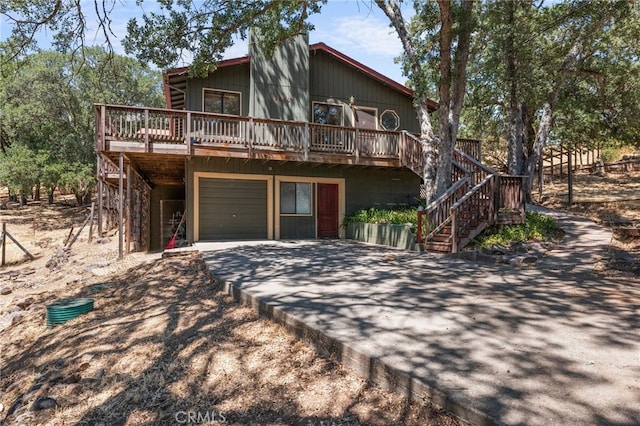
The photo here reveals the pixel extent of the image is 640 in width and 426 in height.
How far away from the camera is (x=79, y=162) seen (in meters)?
26.5

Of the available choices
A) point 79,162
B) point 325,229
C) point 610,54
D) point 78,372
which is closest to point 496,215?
point 325,229

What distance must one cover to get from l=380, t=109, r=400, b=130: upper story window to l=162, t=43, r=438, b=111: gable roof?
0.94 metres

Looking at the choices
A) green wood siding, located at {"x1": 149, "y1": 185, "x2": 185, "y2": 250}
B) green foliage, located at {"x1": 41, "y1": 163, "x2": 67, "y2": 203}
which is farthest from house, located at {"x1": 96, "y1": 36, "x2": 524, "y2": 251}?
green foliage, located at {"x1": 41, "y1": 163, "x2": 67, "y2": 203}

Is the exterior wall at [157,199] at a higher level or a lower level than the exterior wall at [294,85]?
lower

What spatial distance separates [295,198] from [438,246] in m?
6.02

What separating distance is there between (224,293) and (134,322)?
48.7 inches

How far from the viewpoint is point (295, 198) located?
13.7m

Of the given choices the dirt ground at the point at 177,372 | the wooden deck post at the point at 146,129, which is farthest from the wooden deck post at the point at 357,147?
the dirt ground at the point at 177,372

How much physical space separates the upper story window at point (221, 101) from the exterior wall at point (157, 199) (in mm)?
7658

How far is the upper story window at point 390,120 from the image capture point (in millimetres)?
15070

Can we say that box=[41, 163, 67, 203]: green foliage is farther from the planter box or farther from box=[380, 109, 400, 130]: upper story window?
box=[380, 109, 400, 130]: upper story window

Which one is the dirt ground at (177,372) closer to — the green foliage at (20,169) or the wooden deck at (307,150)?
the wooden deck at (307,150)

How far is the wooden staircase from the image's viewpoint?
8914mm

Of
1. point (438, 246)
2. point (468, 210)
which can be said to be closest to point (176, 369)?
point (438, 246)
